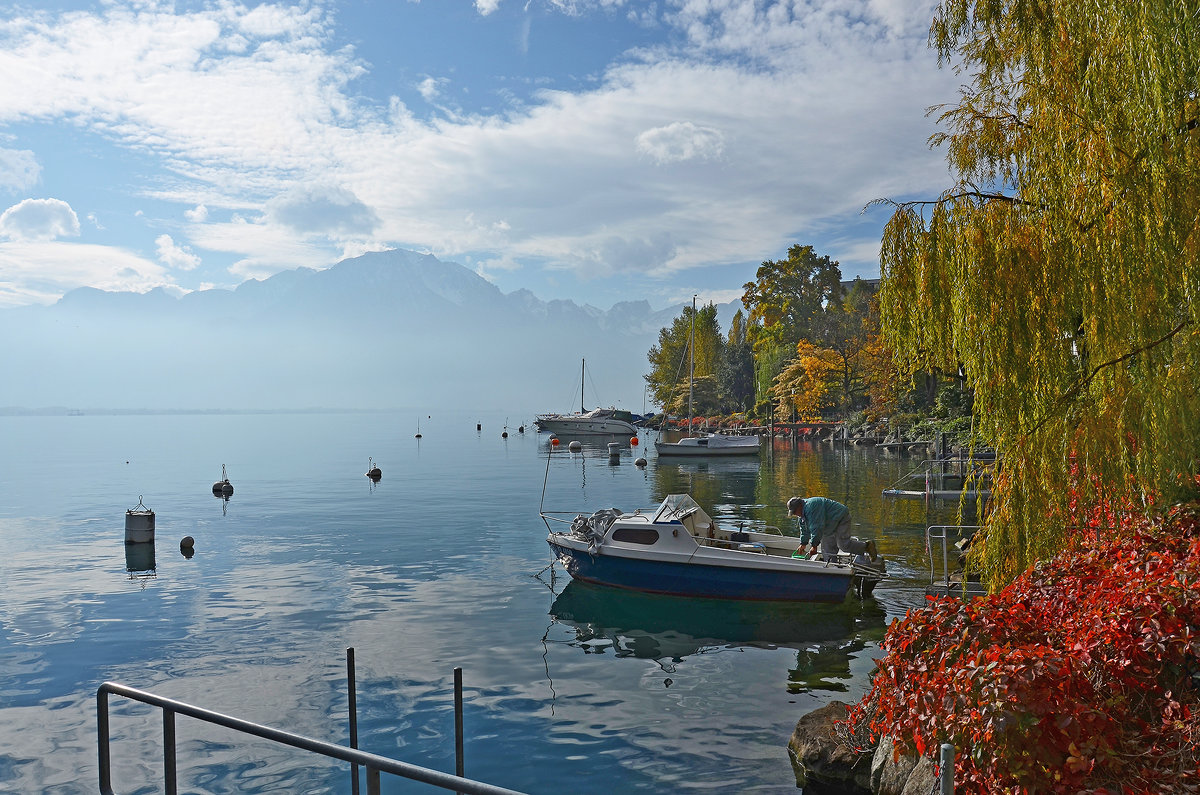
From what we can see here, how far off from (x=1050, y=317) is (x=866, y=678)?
1001 centimetres

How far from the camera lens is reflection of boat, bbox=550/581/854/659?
68.7ft

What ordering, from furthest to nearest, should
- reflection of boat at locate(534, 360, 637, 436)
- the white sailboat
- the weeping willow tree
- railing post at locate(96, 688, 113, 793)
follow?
1. reflection of boat at locate(534, 360, 637, 436)
2. the white sailboat
3. the weeping willow tree
4. railing post at locate(96, 688, 113, 793)

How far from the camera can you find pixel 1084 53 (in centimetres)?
1109

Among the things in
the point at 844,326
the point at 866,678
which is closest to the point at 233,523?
the point at 866,678

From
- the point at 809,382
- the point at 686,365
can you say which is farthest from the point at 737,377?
the point at 809,382

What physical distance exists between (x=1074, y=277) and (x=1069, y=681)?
17.8 ft

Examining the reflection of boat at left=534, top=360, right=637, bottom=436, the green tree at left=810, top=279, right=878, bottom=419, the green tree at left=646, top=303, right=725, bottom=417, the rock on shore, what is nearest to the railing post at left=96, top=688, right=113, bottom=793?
the rock on shore

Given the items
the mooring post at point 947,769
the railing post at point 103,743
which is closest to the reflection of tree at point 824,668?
the mooring post at point 947,769

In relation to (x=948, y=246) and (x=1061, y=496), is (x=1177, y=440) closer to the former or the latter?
(x=1061, y=496)

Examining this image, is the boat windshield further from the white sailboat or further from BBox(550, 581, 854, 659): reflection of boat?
the white sailboat

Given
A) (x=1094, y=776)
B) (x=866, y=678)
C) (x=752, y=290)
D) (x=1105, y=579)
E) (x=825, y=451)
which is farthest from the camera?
(x=752, y=290)

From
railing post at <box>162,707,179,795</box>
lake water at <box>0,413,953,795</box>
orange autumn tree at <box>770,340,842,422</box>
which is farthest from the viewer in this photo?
orange autumn tree at <box>770,340,842,422</box>

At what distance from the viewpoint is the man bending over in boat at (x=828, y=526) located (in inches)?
918

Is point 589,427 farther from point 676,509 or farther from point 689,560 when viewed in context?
point 689,560
